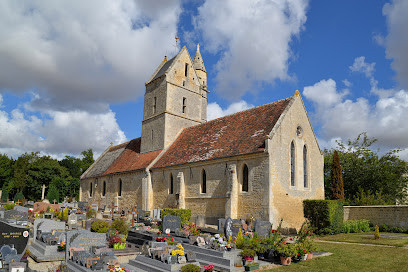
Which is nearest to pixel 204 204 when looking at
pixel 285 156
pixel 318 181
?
pixel 285 156

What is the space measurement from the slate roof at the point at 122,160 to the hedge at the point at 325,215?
16.0 meters

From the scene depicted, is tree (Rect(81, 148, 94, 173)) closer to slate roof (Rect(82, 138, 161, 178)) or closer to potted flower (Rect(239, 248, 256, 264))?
slate roof (Rect(82, 138, 161, 178))

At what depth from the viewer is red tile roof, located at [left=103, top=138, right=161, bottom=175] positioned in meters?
33.2

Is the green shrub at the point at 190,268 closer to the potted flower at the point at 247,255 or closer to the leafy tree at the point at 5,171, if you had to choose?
the potted flower at the point at 247,255

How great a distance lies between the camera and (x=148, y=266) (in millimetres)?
12359

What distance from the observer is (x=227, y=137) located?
2662 centimetres

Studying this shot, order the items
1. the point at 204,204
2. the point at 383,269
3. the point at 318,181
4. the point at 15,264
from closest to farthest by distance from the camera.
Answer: the point at 15,264 → the point at 383,269 → the point at 204,204 → the point at 318,181

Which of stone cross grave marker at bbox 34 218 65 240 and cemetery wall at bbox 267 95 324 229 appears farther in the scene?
cemetery wall at bbox 267 95 324 229

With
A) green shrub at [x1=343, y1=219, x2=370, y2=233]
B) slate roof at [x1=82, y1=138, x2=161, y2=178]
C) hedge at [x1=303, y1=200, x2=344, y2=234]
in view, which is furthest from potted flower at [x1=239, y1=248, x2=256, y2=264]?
slate roof at [x1=82, y1=138, x2=161, y2=178]

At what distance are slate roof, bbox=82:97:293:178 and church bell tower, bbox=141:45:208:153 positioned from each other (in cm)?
125

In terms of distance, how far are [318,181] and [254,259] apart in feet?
52.9

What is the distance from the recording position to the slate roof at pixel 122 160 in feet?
111

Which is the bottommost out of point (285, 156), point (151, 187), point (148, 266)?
point (148, 266)

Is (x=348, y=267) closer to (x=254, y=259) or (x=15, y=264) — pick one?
(x=254, y=259)
